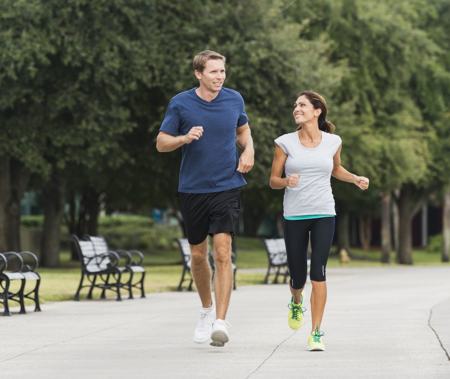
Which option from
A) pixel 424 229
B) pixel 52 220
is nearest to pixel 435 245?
pixel 424 229

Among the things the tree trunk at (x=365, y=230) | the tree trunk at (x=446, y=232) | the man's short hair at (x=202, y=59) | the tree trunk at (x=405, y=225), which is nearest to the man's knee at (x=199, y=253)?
the man's short hair at (x=202, y=59)

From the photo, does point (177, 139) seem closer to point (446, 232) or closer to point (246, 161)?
point (246, 161)

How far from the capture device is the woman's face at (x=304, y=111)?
1079 centimetres

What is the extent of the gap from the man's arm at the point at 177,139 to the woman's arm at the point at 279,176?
2.06 ft

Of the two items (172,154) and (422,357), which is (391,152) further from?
(422,357)

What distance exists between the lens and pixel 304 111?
35.5 feet

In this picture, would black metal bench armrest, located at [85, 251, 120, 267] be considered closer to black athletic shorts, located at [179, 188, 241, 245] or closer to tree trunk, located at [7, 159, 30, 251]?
black athletic shorts, located at [179, 188, 241, 245]

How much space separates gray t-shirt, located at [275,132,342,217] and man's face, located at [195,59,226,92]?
0.63 m

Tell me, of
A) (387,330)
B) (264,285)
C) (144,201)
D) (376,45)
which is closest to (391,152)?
(376,45)

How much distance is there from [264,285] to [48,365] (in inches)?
680

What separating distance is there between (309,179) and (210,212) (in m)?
0.79

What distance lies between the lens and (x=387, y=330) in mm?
12859

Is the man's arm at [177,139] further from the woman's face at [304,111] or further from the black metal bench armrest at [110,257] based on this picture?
the black metal bench armrest at [110,257]

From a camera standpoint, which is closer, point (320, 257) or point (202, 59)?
point (320, 257)
